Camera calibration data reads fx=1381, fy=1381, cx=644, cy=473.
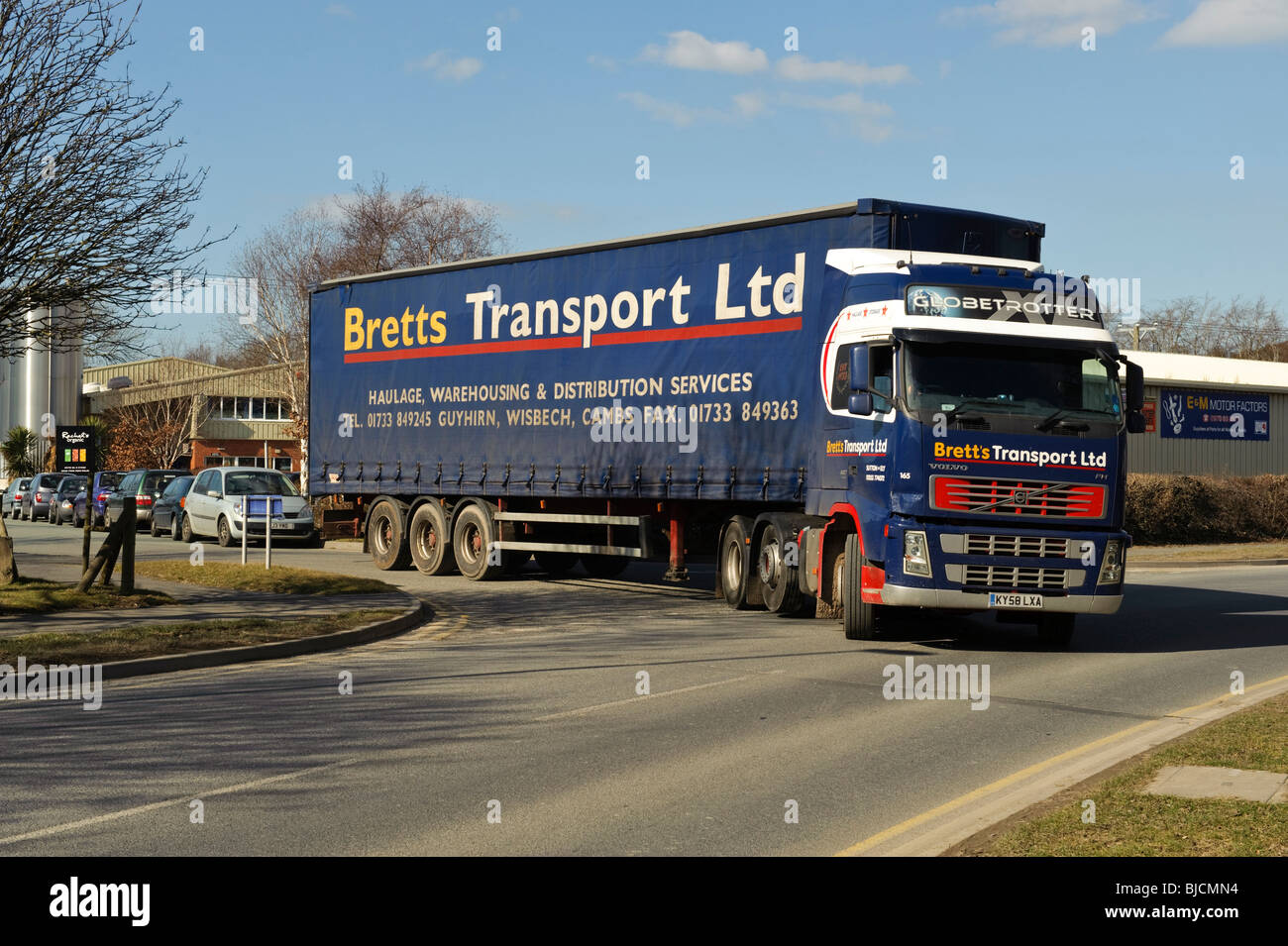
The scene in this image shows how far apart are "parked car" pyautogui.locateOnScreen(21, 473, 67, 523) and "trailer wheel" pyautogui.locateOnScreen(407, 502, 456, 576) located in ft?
91.8

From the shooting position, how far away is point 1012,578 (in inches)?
551

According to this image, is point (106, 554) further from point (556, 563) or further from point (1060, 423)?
point (1060, 423)

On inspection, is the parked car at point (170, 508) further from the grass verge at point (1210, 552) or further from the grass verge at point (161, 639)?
the grass verge at point (1210, 552)

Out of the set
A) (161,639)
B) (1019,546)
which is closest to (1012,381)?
(1019,546)

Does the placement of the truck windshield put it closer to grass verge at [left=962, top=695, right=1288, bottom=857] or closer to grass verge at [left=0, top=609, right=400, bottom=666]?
grass verge at [left=962, top=695, right=1288, bottom=857]

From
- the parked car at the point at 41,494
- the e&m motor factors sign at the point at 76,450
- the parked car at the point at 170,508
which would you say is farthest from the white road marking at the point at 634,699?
the parked car at the point at 41,494

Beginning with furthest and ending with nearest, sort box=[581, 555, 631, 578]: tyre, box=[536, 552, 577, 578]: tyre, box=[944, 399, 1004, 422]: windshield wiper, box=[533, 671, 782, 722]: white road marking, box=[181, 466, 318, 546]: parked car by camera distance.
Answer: box=[181, 466, 318, 546]: parked car
box=[581, 555, 631, 578]: tyre
box=[536, 552, 577, 578]: tyre
box=[944, 399, 1004, 422]: windshield wiper
box=[533, 671, 782, 722]: white road marking

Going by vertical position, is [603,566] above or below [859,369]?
below

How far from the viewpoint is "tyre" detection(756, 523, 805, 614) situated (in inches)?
682

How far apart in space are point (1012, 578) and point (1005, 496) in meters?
0.82

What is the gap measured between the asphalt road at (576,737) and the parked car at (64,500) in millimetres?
31503

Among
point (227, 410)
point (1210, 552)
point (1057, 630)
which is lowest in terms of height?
point (1210, 552)

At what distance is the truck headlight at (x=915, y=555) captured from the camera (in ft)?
45.6

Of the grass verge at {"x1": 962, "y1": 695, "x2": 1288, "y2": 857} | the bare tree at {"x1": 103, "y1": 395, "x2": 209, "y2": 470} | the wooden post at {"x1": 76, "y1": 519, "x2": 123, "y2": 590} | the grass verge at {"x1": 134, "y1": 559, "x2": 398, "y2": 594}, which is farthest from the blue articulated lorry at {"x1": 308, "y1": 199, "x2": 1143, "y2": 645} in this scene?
the bare tree at {"x1": 103, "y1": 395, "x2": 209, "y2": 470}
